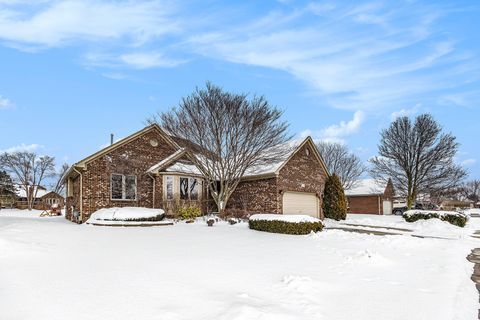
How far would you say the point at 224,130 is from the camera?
21.4 metres

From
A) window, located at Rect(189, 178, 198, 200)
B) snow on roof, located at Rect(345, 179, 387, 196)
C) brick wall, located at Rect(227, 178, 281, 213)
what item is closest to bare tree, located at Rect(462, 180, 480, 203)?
snow on roof, located at Rect(345, 179, 387, 196)

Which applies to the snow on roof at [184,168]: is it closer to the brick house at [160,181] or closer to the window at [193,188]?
the brick house at [160,181]

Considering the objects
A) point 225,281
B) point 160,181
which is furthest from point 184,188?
point 225,281

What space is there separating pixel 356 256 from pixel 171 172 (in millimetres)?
13996

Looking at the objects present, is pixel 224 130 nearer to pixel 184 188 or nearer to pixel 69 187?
pixel 184 188

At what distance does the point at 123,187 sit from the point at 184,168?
3953 millimetres

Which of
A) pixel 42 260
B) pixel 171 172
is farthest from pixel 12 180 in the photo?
pixel 42 260

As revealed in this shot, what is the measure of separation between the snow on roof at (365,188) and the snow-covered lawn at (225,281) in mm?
33574

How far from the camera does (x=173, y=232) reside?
604 inches

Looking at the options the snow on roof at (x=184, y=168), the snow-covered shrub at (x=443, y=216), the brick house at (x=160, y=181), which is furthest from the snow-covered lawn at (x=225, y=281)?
the snow-covered shrub at (x=443, y=216)

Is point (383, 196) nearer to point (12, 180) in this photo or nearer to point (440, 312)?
point (440, 312)

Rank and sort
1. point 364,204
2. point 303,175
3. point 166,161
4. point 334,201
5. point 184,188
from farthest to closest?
point 364,204
point 334,201
point 303,175
point 184,188
point 166,161

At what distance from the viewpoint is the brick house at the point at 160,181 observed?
20.6 metres

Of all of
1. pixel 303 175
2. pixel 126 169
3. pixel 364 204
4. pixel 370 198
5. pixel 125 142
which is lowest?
pixel 364 204
